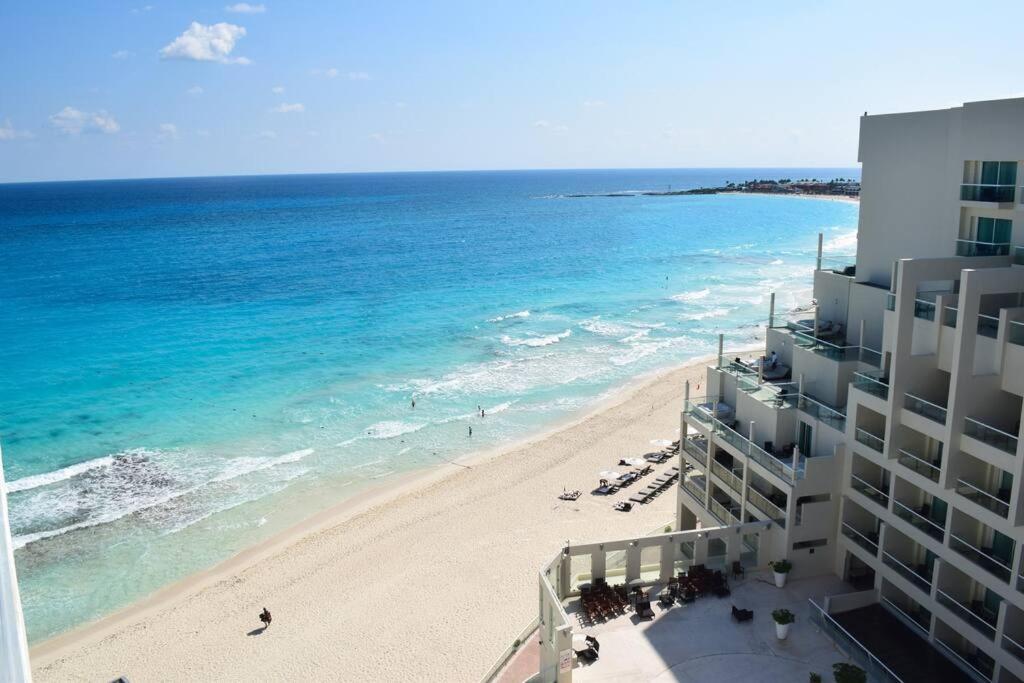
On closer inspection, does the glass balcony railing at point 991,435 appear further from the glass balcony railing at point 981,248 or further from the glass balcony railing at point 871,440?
the glass balcony railing at point 981,248

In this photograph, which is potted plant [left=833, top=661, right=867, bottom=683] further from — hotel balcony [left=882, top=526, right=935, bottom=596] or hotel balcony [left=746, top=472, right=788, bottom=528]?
hotel balcony [left=746, top=472, right=788, bottom=528]

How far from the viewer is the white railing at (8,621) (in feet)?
12.6

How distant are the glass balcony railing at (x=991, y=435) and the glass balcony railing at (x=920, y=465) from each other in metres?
1.27

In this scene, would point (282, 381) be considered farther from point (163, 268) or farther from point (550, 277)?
point (163, 268)

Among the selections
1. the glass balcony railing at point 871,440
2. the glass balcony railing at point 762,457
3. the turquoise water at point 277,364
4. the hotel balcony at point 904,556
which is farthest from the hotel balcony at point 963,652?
the turquoise water at point 277,364

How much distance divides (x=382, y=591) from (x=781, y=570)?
1510 centimetres

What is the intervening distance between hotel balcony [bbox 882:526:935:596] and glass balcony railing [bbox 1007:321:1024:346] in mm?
5749

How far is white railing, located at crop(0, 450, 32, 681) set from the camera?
12.6ft

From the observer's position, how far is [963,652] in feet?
60.2

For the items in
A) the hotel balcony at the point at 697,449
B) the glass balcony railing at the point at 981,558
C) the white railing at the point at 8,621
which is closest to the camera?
the white railing at the point at 8,621

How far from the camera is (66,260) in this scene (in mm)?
117938

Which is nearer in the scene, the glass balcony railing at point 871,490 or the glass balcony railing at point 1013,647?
the glass balcony railing at point 1013,647

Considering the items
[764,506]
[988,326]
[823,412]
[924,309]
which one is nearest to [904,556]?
[764,506]

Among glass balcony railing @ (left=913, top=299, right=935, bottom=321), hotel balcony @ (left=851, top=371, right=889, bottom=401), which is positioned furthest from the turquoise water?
glass balcony railing @ (left=913, top=299, right=935, bottom=321)
